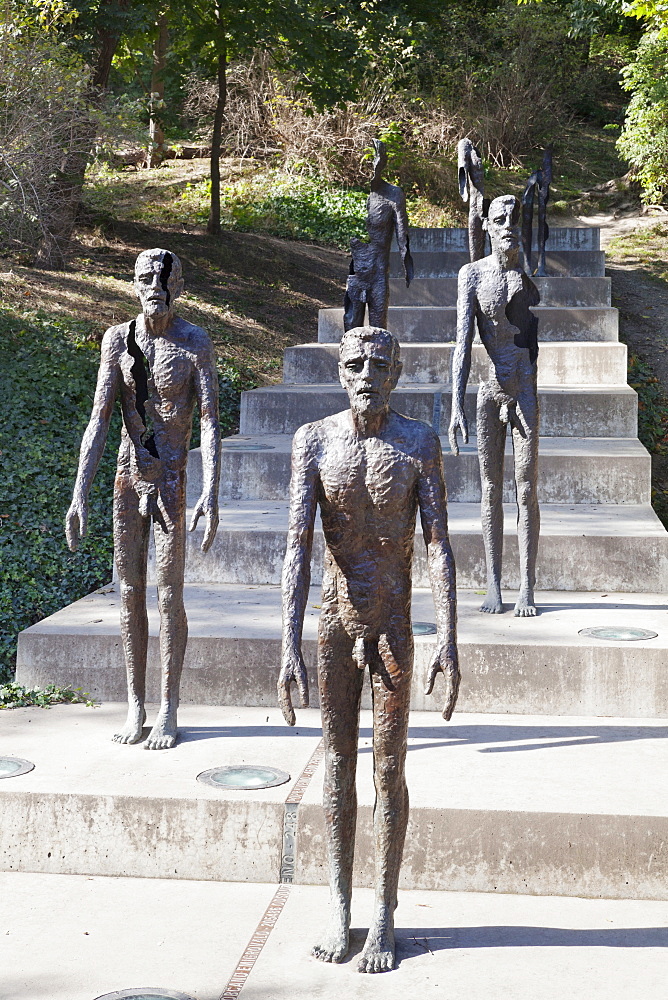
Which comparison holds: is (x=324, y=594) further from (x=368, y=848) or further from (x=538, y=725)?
(x=538, y=725)

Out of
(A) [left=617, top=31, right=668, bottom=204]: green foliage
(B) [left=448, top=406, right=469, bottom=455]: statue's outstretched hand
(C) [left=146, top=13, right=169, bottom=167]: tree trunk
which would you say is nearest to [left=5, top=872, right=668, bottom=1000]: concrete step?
(B) [left=448, top=406, right=469, bottom=455]: statue's outstretched hand

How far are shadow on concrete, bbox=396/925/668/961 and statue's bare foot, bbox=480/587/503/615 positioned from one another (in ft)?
9.85

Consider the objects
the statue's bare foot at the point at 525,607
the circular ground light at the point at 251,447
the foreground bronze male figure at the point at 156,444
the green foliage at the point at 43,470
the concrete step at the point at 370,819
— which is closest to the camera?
the concrete step at the point at 370,819

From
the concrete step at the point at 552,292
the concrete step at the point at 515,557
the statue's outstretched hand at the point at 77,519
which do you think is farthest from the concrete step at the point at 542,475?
the concrete step at the point at 552,292

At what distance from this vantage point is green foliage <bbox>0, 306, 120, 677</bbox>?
345 inches

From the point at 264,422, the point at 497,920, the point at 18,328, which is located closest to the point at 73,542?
the point at 497,920

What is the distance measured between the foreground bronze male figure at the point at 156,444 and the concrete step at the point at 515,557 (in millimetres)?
2424

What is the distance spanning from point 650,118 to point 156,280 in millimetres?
16266

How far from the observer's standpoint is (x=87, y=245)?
1583 centimetres

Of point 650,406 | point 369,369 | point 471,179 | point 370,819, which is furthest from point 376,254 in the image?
point 369,369

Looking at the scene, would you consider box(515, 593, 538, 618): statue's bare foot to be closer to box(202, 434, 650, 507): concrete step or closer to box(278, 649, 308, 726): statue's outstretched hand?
box(202, 434, 650, 507): concrete step

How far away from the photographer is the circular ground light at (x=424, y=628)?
638 cm

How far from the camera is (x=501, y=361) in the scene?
680 centimetres

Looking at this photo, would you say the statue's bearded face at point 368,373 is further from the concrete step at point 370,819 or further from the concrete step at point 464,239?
the concrete step at point 464,239
